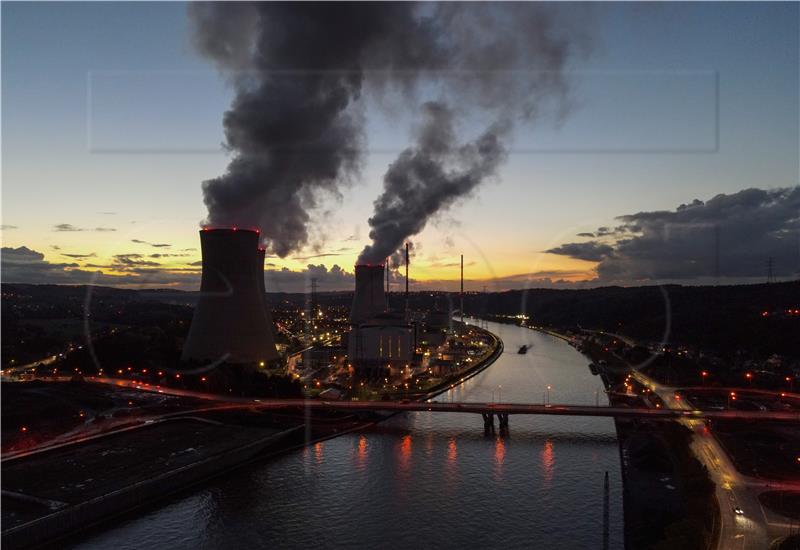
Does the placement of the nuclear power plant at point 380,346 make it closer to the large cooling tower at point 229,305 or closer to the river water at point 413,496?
the river water at point 413,496

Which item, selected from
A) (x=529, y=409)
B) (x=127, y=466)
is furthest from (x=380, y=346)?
(x=127, y=466)

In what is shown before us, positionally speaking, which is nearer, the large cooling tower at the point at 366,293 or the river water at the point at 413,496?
the river water at the point at 413,496

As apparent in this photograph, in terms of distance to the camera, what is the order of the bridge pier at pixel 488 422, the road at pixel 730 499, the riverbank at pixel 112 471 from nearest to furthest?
1. the road at pixel 730 499
2. the riverbank at pixel 112 471
3. the bridge pier at pixel 488 422

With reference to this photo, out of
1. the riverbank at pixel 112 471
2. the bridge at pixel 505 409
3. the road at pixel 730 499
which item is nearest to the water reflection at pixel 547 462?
the bridge at pixel 505 409

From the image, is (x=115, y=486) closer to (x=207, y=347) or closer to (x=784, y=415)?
(x=207, y=347)

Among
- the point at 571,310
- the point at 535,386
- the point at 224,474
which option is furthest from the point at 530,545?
the point at 571,310

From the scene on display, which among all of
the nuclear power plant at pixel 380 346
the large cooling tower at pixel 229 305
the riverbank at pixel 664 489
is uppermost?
the large cooling tower at pixel 229 305
